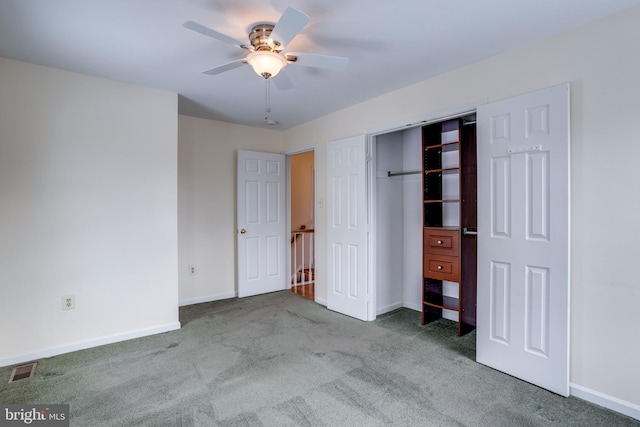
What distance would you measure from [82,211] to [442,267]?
3.50 meters

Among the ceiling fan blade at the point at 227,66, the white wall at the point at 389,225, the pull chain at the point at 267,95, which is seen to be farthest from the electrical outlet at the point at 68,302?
the white wall at the point at 389,225

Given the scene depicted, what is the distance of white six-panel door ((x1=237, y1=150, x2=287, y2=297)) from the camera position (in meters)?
4.57

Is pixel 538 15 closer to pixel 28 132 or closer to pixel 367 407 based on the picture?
pixel 367 407

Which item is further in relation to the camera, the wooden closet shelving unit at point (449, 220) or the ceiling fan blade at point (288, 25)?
the wooden closet shelving unit at point (449, 220)

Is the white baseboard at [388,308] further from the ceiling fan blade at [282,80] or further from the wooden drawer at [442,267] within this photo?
the ceiling fan blade at [282,80]

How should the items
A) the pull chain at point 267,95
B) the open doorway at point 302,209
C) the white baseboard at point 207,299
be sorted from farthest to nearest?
the open doorway at point 302,209 < the white baseboard at point 207,299 < the pull chain at point 267,95

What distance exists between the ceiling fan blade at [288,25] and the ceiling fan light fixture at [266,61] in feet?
0.46

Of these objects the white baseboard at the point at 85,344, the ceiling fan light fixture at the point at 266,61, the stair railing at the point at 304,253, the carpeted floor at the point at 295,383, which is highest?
the ceiling fan light fixture at the point at 266,61

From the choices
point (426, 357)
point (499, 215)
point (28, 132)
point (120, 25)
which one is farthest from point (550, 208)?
point (28, 132)

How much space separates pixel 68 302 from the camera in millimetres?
2855

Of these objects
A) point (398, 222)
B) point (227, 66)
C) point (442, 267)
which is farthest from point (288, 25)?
point (398, 222)

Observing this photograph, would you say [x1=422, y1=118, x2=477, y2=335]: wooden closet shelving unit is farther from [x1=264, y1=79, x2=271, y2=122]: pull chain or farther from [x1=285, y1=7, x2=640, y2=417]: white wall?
[x1=264, y1=79, x2=271, y2=122]: pull chain

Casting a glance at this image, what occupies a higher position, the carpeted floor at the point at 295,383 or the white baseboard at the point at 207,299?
the white baseboard at the point at 207,299

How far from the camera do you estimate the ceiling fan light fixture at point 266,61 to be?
2.03 m
